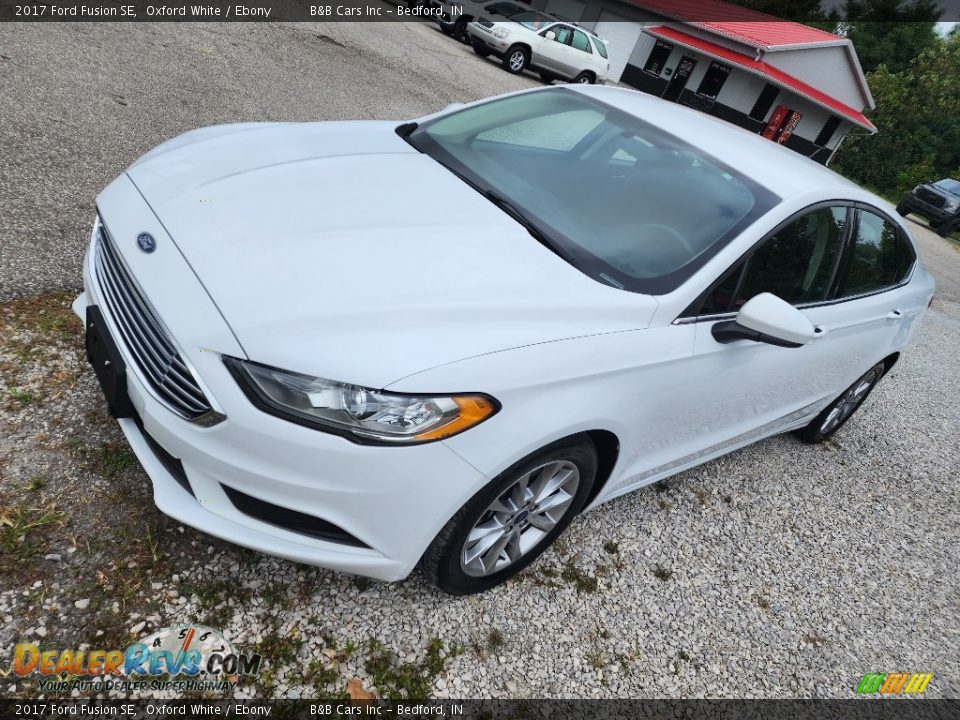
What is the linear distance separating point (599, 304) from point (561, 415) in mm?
435

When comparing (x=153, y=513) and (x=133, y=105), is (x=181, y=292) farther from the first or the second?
(x=133, y=105)

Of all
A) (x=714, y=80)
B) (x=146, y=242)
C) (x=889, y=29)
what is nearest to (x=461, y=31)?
(x=714, y=80)

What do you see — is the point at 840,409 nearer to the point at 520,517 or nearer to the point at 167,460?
the point at 520,517

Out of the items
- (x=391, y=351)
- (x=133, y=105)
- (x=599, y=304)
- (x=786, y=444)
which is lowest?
(x=133, y=105)

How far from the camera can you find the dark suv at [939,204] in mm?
18766

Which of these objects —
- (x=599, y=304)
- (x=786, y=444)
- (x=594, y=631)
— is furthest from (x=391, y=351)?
(x=786, y=444)

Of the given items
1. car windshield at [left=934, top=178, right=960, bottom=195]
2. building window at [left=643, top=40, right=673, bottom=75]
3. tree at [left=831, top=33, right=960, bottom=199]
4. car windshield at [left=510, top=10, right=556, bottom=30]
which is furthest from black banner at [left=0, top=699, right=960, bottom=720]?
tree at [left=831, top=33, right=960, bottom=199]

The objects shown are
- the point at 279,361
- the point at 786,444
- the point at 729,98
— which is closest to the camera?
the point at 279,361

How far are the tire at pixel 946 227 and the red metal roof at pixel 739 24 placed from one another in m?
9.48

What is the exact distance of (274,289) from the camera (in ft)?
6.14

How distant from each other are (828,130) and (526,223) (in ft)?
107

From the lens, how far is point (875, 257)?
3330mm

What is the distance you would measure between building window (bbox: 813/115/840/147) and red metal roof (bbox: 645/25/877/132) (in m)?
1.07

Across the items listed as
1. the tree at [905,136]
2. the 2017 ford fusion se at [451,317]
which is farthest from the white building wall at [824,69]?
the 2017 ford fusion se at [451,317]
